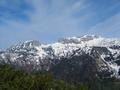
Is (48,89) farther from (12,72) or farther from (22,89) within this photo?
(12,72)

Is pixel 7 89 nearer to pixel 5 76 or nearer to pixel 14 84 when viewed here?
pixel 14 84

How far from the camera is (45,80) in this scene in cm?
17288

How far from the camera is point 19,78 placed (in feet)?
599

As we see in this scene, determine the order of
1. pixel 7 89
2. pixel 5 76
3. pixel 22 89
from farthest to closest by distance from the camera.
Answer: pixel 5 76 → pixel 22 89 → pixel 7 89

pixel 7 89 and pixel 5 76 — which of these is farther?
pixel 5 76

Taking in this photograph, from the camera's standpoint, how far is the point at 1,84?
16200 centimetres

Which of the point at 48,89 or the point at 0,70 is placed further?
the point at 0,70

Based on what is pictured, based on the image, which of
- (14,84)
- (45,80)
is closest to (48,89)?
(45,80)

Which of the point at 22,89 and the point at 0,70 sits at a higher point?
the point at 0,70

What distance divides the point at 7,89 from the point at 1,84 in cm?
807

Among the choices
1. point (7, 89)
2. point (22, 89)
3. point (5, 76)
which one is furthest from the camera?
point (5, 76)

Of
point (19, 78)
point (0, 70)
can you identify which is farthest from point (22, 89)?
point (0, 70)

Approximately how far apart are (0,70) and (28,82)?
23885 millimetres

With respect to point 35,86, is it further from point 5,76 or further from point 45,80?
point 5,76
